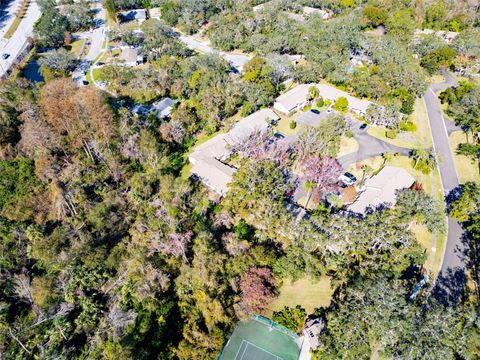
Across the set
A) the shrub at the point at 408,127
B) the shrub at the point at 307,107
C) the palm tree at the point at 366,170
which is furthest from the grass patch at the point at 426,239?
the shrub at the point at 307,107

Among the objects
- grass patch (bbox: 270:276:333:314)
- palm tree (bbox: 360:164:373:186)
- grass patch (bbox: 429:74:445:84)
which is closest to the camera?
grass patch (bbox: 270:276:333:314)

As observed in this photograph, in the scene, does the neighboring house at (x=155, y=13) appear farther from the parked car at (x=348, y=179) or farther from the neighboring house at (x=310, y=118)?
the parked car at (x=348, y=179)

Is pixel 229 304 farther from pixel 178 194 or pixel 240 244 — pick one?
pixel 178 194

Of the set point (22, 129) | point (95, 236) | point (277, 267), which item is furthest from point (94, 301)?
point (22, 129)

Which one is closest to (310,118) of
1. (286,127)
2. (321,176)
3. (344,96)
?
(286,127)

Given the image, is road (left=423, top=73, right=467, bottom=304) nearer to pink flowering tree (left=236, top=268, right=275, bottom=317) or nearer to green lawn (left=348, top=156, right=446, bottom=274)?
green lawn (left=348, top=156, right=446, bottom=274)

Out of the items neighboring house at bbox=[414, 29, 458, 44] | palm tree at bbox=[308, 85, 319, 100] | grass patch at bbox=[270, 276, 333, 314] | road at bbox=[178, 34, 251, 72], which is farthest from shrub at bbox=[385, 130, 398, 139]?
neighboring house at bbox=[414, 29, 458, 44]
